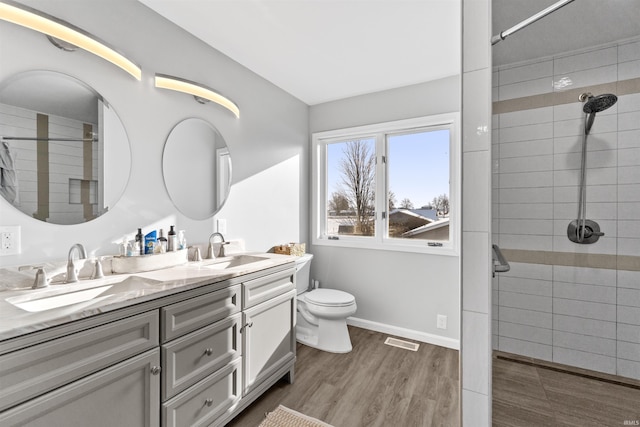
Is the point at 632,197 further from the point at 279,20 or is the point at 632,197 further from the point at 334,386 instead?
the point at 279,20

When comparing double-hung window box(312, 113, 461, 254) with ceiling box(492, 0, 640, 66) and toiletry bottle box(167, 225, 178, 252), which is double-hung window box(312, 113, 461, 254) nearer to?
ceiling box(492, 0, 640, 66)

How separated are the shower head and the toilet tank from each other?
2.39 metres

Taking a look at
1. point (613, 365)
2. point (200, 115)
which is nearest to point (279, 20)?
point (200, 115)

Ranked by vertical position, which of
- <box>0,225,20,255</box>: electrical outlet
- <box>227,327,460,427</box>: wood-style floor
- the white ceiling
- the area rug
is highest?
the white ceiling

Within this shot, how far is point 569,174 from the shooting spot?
6.21 ft

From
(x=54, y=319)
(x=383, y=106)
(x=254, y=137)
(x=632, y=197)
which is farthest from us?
(x=383, y=106)

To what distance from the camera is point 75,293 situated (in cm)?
125

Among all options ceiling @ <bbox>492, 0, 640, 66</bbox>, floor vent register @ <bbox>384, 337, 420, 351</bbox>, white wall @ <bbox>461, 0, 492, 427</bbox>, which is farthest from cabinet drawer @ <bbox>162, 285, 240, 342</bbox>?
ceiling @ <bbox>492, 0, 640, 66</bbox>

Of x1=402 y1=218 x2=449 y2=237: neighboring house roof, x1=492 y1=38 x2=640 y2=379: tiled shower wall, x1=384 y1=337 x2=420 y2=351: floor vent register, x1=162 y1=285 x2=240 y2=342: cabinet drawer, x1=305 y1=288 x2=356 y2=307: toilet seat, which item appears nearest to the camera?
x1=162 y1=285 x2=240 y2=342: cabinet drawer

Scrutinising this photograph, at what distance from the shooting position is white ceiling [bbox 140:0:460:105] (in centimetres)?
174

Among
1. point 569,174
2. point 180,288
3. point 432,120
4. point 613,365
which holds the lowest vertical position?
point 613,365

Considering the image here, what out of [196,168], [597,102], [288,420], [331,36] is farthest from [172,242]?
[597,102]

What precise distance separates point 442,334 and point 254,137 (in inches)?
97.8

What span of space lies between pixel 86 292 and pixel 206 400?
76 cm
